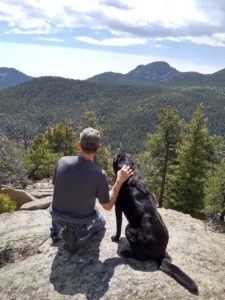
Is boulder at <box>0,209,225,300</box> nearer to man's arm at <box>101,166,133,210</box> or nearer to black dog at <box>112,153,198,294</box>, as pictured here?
black dog at <box>112,153,198,294</box>

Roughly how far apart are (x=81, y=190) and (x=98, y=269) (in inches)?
65.4

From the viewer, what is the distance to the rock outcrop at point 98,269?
292 inches

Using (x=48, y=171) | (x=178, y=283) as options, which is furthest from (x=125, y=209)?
(x=48, y=171)

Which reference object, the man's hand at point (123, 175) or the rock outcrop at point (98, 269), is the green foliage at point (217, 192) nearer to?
the rock outcrop at point (98, 269)

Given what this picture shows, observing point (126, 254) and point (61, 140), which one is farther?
point (61, 140)

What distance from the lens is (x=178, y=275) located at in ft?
24.8

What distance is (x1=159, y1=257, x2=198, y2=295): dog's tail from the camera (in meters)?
7.38

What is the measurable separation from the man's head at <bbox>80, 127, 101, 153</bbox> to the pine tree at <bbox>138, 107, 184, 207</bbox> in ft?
89.8

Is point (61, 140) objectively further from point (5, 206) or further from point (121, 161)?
point (121, 161)

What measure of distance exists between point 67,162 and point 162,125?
91.5 ft

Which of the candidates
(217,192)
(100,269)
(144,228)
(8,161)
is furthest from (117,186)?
(217,192)

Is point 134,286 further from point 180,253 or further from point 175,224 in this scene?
point 175,224

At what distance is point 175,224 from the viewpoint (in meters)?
10.9

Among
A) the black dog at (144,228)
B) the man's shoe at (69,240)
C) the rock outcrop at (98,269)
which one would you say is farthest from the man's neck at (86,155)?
the rock outcrop at (98,269)
